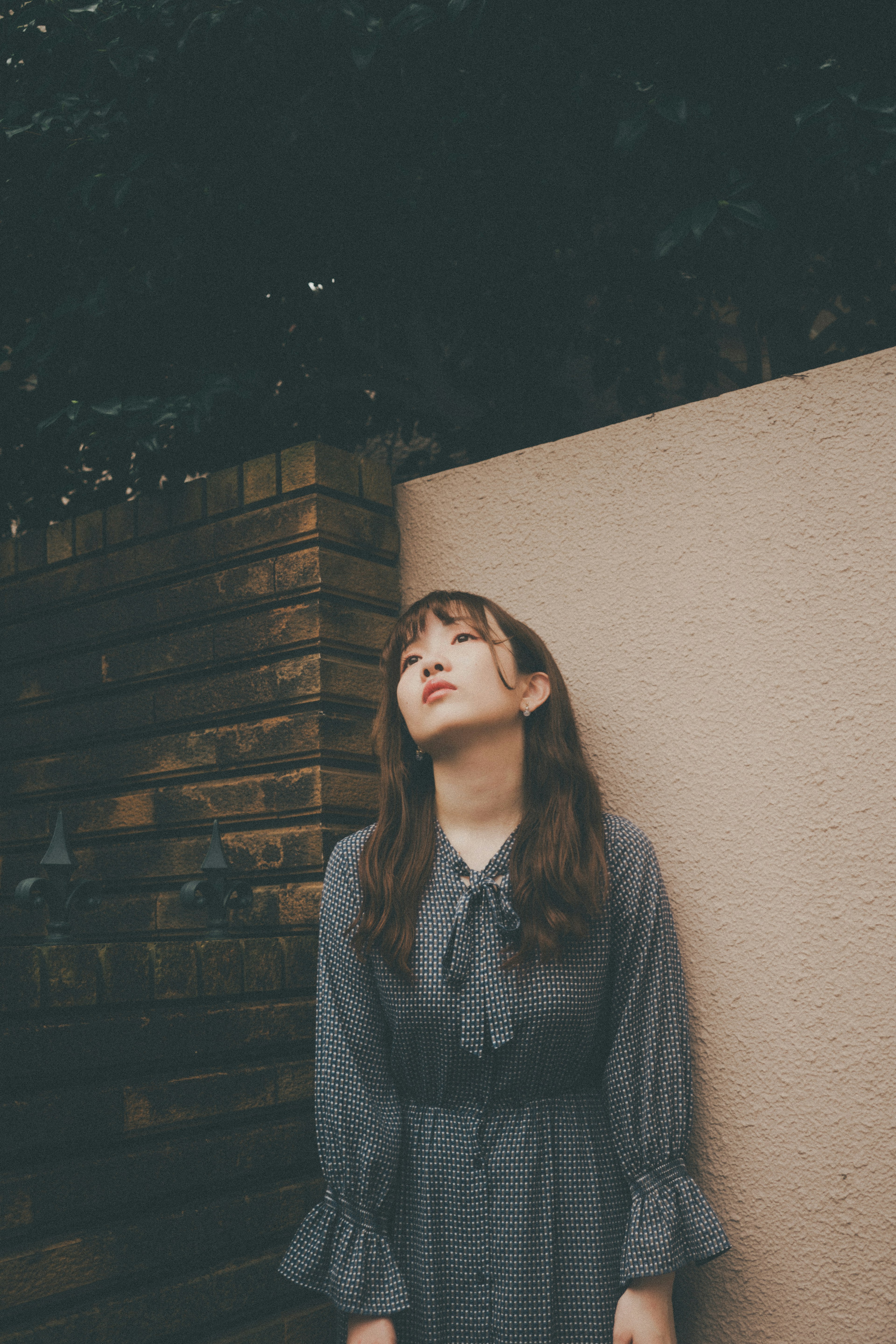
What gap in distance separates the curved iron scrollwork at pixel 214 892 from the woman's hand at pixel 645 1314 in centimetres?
111

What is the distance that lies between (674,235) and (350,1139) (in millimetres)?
2170

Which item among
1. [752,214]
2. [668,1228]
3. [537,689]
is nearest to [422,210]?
[752,214]

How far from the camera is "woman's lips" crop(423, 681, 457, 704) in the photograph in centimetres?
196

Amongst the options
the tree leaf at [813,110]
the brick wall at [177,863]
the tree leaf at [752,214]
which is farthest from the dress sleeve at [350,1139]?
the tree leaf at [813,110]

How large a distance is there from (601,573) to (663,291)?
1201 millimetres

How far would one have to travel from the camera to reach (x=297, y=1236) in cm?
186

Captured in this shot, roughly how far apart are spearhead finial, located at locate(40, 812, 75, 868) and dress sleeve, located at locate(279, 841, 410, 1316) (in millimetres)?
558

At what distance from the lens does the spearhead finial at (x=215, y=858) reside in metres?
2.21

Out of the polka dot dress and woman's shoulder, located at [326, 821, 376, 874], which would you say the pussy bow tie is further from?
woman's shoulder, located at [326, 821, 376, 874]

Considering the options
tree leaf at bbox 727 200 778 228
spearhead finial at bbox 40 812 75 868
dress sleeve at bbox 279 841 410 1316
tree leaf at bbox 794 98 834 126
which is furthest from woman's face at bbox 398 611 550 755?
tree leaf at bbox 794 98 834 126

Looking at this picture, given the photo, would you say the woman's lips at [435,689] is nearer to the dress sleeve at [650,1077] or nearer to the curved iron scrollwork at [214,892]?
the dress sleeve at [650,1077]

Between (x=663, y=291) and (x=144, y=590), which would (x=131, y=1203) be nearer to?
(x=144, y=590)

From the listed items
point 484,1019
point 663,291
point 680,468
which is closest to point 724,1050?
point 484,1019

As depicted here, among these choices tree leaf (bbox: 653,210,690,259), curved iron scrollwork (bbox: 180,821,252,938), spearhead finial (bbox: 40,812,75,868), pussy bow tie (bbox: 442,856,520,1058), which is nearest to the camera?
pussy bow tie (bbox: 442,856,520,1058)
